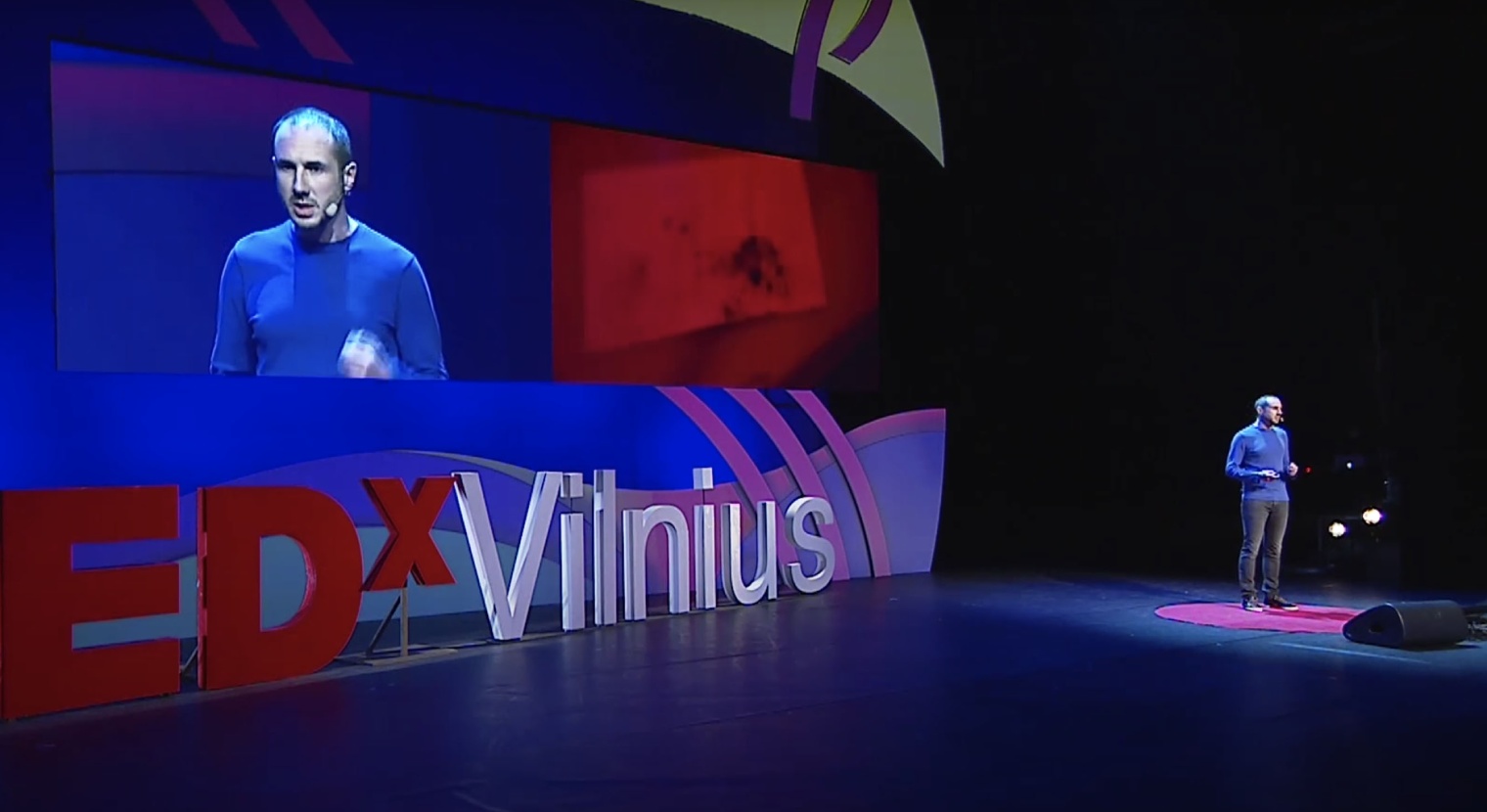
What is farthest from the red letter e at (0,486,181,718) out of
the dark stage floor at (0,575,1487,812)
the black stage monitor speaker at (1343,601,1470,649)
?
the black stage monitor speaker at (1343,601,1470,649)

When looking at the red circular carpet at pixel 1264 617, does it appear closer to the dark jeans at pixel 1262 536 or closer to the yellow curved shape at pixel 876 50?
the dark jeans at pixel 1262 536

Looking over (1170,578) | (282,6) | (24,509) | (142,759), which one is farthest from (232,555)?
(1170,578)

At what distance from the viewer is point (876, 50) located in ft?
34.7

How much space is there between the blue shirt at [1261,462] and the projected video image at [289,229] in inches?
195

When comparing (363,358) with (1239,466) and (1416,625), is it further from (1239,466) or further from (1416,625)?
(1416,625)

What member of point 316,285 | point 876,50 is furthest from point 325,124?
point 876,50

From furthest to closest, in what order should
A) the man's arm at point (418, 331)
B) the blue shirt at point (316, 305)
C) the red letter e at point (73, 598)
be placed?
1. the man's arm at point (418, 331)
2. the blue shirt at point (316, 305)
3. the red letter e at point (73, 598)

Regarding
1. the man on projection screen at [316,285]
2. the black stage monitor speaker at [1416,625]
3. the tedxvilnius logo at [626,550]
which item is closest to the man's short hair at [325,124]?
the man on projection screen at [316,285]

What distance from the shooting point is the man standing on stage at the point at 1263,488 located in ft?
26.5

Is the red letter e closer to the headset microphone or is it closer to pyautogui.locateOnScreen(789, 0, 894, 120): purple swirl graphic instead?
the headset microphone

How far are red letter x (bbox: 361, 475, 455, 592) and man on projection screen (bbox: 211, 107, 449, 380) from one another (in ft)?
4.45

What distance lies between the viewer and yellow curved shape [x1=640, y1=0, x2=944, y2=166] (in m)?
9.89

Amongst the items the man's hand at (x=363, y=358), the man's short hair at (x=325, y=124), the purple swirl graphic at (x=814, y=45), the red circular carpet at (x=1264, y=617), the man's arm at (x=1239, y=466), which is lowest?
the red circular carpet at (x=1264, y=617)

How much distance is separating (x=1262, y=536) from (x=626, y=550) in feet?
14.5
